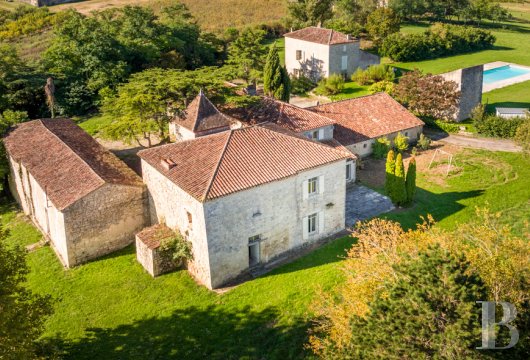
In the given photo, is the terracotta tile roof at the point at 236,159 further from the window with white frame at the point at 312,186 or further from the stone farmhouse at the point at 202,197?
the window with white frame at the point at 312,186

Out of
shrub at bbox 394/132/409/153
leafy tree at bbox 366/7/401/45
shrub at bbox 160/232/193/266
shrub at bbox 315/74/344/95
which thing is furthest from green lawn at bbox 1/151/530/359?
leafy tree at bbox 366/7/401/45

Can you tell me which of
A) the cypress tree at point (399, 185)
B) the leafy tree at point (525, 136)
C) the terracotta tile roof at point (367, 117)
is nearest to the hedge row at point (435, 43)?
the terracotta tile roof at point (367, 117)

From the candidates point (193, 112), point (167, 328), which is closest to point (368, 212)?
point (193, 112)

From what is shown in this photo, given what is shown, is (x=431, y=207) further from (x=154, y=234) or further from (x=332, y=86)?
(x=332, y=86)

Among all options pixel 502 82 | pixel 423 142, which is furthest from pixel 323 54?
pixel 502 82

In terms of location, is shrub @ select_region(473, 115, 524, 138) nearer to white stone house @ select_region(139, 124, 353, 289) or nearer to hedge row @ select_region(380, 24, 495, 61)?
white stone house @ select_region(139, 124, 353, 289)

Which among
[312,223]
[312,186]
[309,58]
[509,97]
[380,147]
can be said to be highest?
[312,186]

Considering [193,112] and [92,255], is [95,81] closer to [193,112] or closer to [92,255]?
[193,112]
